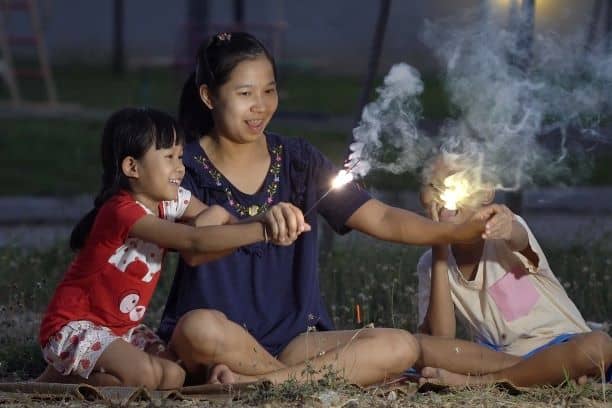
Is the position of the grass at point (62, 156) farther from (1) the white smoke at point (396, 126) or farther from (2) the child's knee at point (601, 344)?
(2) the child's knee at point (601, 344)

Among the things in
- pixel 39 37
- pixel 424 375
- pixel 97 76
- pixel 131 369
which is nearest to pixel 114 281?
pixel 131 369

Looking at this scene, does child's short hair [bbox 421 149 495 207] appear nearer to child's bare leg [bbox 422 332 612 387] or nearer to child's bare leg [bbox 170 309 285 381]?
child's bare leg [bbox 422 332 612 387]

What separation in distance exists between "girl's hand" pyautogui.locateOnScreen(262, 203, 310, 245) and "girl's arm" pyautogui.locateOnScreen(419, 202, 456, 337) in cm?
75

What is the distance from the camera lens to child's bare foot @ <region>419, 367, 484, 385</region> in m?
4.38

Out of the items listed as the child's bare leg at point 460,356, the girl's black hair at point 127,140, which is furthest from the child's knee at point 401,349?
the girl's black hair at point 127,140

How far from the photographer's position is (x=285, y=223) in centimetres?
390

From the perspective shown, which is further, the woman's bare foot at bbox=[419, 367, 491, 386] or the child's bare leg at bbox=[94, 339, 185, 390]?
the woman's bare foot at bbox=[419, 367, 491, 386]

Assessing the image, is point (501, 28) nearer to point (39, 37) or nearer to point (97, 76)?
point (39, 37)

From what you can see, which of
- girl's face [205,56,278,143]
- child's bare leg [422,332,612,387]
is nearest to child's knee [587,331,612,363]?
child's bare leg [422,332,612,387]

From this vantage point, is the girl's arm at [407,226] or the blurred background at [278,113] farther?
the blurred background at [278,113]

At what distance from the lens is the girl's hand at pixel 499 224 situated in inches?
166

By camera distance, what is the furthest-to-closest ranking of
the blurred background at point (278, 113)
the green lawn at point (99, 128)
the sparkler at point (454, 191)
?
the green lawn at point (99, 128) → the blurred background at point (278, 113) → the sparkler at point (454, 191)

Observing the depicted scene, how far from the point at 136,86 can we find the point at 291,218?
47.0ft

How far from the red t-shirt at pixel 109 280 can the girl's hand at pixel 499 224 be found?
114 cm
